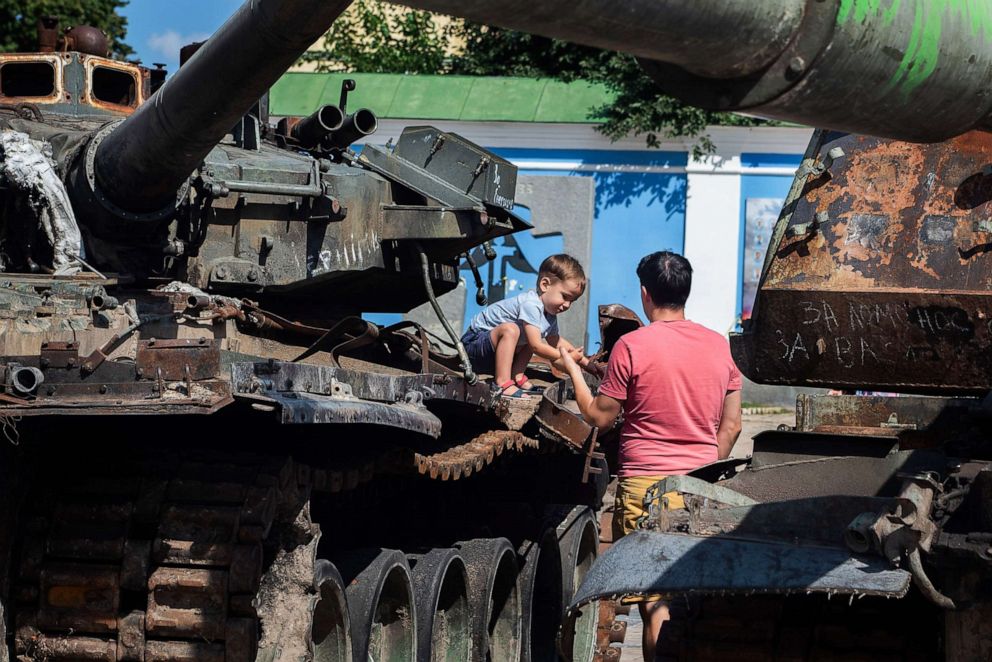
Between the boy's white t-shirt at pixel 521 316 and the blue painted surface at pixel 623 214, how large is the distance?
820 centimetres

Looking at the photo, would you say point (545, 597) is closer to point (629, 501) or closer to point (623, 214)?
point (629, 501)

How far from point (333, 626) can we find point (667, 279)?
6.10ft

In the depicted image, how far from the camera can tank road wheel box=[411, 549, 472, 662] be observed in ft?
22.1

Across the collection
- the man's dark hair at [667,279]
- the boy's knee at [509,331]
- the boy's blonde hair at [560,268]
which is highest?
the boy's blonde hair at [560,268]

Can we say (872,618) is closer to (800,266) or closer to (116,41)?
(800,266)

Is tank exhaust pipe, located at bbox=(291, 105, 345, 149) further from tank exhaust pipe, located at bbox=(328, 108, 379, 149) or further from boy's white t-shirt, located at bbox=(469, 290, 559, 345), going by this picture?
boy's white t-shirt, located at bbox=(469, 290, 559, 345)

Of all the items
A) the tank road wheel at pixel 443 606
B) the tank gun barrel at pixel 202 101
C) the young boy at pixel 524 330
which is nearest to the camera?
the tank gun barrel at pixel 202 101

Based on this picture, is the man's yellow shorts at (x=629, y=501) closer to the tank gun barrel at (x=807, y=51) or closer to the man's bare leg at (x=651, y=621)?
the man's bare leg at (x=651, y=621)

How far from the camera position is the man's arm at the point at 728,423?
6500 millimetres

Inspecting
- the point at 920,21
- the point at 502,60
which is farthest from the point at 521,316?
the point at 502,60

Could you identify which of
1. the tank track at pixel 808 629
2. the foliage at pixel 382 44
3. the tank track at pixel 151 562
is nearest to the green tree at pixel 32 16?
the foliage at pixel 382 44

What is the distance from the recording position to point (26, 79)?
305 inches

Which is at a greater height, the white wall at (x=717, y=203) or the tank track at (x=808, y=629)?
the white wall at (x=717, y=203)

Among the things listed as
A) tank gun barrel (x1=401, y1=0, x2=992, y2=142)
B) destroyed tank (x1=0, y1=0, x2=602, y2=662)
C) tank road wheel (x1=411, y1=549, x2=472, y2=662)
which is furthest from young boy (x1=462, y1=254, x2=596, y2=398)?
tank gun barrel (x1=401, y1=0, x2=992, y2=142)
